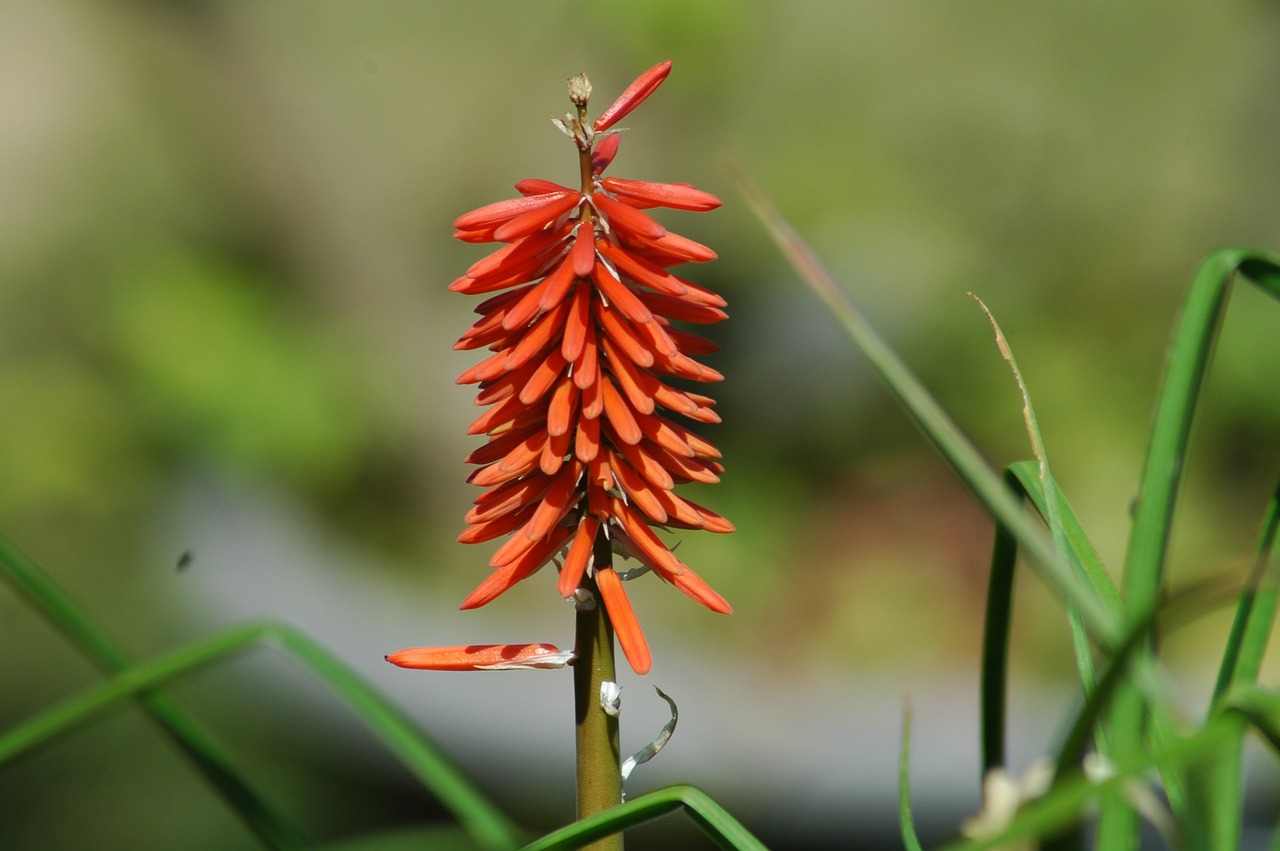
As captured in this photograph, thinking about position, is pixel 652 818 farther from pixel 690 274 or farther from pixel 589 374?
pixel 690 274

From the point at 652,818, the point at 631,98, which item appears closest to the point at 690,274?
the point at 631,98

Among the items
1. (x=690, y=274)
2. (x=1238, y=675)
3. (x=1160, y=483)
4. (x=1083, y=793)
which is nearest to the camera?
(x=1083, y=793)

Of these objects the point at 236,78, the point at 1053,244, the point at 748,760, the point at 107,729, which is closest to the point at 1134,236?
the point at 1053,244

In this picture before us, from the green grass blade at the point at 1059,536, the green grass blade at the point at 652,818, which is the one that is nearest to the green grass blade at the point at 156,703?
the green grass blade at the point at 652,818

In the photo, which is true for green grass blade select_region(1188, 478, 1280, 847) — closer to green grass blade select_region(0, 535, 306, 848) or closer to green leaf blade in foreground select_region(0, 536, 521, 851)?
green leaf blade in foreground select_region(0, 536, 521, 851)

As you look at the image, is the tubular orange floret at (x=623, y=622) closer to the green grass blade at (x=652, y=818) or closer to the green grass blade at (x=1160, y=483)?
the green grass blade at (x=652, y=818)

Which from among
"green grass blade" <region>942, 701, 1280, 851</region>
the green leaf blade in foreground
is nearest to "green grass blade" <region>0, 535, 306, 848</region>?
the green leaf blade in foreground

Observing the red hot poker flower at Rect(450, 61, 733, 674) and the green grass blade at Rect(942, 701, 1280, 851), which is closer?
the green grass blade at Rect(942, 701, 1280, 851)
